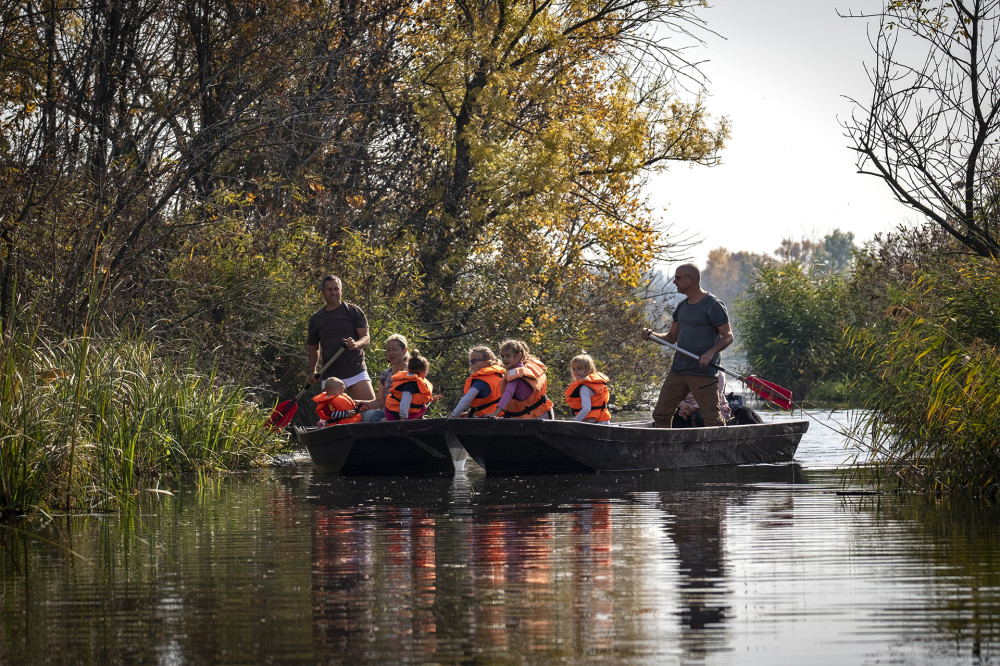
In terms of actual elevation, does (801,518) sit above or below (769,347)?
below

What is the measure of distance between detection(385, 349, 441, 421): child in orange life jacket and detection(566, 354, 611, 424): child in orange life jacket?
1396 mm

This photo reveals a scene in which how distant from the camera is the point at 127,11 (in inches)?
546

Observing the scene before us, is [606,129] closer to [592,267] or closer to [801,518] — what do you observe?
[592,267]

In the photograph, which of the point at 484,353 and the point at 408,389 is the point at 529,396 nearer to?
the point at 484,353

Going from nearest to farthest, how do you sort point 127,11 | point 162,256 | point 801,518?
point 801,518, point 127,11, point 162,256

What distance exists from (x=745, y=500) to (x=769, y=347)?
79.8 ft

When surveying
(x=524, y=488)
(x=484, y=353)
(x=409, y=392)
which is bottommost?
(x=524, y=488)

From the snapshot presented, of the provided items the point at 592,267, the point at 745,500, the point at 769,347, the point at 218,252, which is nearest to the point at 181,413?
the point at 218,252

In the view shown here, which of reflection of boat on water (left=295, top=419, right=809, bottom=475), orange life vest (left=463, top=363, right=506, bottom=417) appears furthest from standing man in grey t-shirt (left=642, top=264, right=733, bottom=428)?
orange life vest (left=463, top=363, right=506, bottom=417)

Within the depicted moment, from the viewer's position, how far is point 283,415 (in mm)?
15039

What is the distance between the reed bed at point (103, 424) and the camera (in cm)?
809

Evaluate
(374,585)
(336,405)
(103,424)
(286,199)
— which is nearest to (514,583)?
(374,585)

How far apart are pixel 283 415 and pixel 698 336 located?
4791 millimetres

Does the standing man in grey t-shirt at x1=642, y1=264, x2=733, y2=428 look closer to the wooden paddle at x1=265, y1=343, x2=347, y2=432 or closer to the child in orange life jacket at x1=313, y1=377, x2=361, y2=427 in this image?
the child in orange life jacket at x1=313, y1=377, x2=361, y2=427
